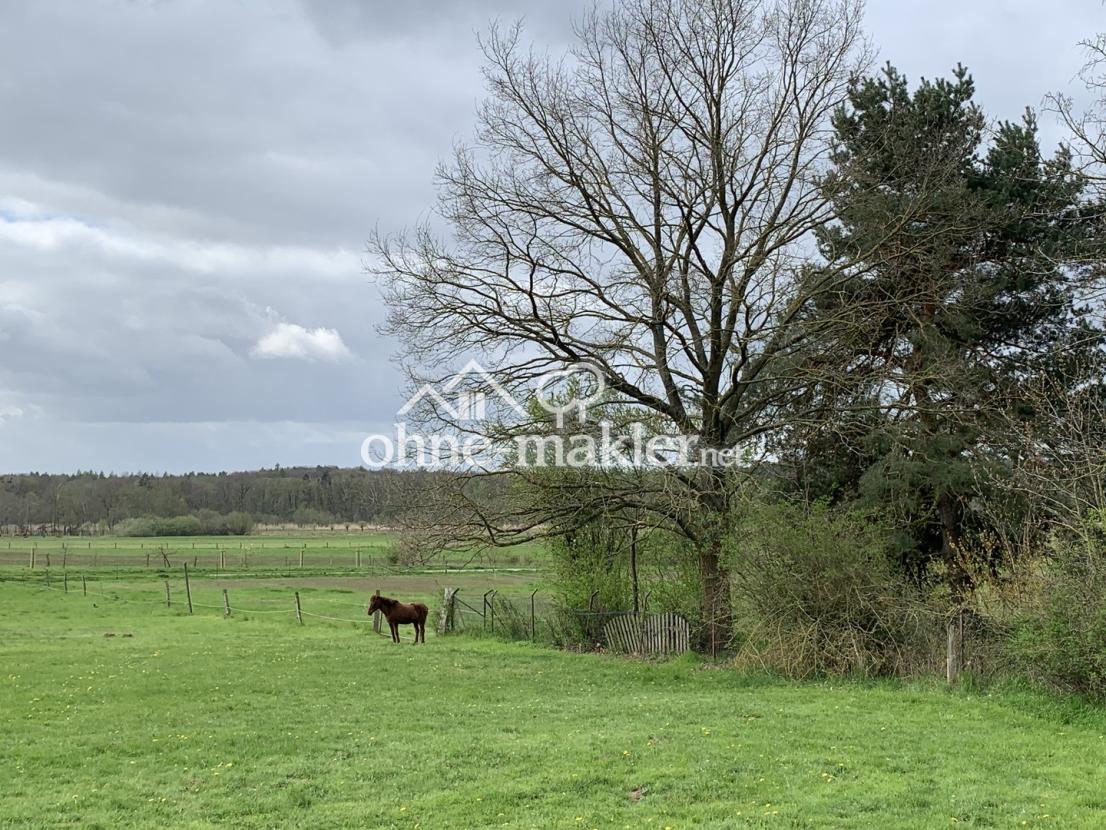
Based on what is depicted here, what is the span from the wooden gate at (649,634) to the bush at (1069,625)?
28.3 ft

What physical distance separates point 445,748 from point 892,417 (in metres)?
12.0

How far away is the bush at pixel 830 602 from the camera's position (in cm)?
1548

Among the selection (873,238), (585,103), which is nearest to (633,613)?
(873,238)

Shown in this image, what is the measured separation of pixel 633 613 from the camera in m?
22.5

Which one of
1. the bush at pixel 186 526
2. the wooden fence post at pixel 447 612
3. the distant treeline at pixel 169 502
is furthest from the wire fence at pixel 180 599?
the bush at pixel 186 526

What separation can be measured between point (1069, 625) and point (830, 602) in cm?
445

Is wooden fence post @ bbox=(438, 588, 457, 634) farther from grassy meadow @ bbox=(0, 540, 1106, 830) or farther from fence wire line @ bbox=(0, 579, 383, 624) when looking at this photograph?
grassy meadow @ bbox=(0, 540, 1106, 830)

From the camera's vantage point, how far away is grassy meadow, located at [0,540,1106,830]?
7.69 metres

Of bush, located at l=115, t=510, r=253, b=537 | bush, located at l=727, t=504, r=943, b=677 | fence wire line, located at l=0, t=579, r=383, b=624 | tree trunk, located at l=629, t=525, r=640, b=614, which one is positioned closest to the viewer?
bush, located at l=727, t=504, r=943, b=677

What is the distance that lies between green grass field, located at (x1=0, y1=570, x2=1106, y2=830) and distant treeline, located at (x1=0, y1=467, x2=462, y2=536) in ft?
359

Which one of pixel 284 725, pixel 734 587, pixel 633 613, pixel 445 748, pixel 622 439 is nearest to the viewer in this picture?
pixel 445 748

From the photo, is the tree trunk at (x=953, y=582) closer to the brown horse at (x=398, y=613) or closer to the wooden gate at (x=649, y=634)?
the wooden gate at (x=649, y=634)

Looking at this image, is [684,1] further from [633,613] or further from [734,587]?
[633,613]

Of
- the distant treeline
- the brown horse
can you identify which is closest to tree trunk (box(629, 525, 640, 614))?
the brown horse
